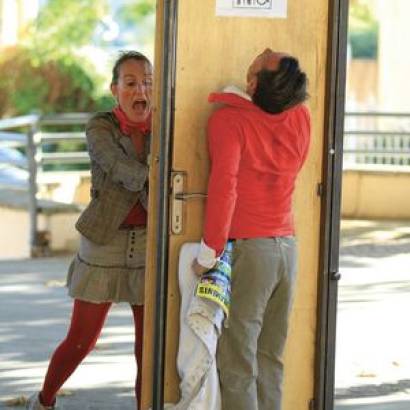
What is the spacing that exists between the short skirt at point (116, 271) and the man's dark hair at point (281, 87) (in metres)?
1.01

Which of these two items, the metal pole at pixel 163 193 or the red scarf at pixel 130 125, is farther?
the red scarf at pixel 130 125

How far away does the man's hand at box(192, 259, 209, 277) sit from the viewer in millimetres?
5105

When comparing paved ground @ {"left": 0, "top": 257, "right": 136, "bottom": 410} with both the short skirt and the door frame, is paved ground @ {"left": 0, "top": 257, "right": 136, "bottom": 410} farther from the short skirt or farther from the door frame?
the door frame

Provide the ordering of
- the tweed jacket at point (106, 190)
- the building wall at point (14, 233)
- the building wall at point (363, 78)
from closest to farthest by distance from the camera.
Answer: the tweed jacket at point (106, 190) → the building wall at point (14, 233) → the building wall at point (363, 78)

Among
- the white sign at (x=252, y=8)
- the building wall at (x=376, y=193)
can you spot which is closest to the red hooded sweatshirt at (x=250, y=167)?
the white sign at (x=252, y=8)

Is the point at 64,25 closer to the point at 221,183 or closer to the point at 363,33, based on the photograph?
the point at 221,183

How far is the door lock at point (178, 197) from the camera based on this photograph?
5273 millimetres

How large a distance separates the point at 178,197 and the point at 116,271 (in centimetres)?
65

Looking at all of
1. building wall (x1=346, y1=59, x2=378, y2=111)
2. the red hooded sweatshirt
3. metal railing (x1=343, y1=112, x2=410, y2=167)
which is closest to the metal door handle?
the red hooded sweatshirt

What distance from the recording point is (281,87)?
5.05m

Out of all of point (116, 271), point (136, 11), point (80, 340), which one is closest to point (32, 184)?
point (80, 340)

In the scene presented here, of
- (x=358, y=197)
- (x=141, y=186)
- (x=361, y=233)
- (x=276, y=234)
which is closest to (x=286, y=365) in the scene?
(x=276, y=234)

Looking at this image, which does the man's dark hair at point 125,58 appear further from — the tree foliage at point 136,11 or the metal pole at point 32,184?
the tree foliage at point 136,11

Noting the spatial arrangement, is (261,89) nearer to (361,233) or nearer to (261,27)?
(261,27)
